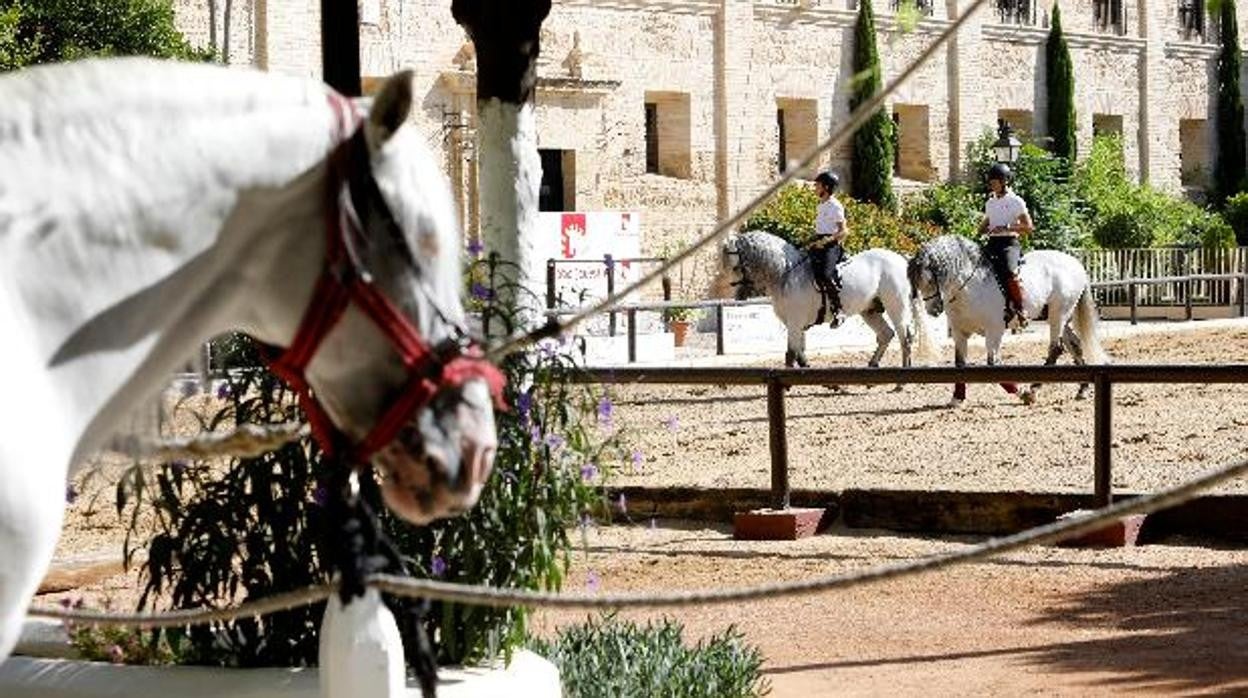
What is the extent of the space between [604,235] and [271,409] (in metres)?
28.5

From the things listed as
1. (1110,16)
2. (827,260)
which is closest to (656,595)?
(827,260)

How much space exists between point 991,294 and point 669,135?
1743 cm

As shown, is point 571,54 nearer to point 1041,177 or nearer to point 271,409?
point 1041,177

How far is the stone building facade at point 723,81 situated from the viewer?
34.8 m

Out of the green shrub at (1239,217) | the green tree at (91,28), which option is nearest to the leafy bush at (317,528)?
the green tree at (91,28)

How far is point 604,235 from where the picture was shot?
35.8 metres

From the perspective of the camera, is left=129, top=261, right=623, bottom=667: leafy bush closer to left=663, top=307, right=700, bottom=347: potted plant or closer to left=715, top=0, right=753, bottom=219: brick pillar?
left=663, top=307, right=700, bottom=347: potted plant

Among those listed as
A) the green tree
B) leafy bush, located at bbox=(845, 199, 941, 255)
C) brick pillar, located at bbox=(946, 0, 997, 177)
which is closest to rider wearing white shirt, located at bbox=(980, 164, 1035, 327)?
the green tree

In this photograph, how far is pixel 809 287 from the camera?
24.9m

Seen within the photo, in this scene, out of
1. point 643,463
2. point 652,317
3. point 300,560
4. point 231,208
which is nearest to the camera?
point 231,208

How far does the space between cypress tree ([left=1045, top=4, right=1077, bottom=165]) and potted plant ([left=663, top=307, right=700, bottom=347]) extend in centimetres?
1658

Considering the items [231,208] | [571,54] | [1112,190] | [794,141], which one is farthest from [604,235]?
[231,208]

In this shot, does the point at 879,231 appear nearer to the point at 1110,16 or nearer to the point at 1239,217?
the point at 1239,217

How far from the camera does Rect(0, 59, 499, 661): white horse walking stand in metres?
3.30
